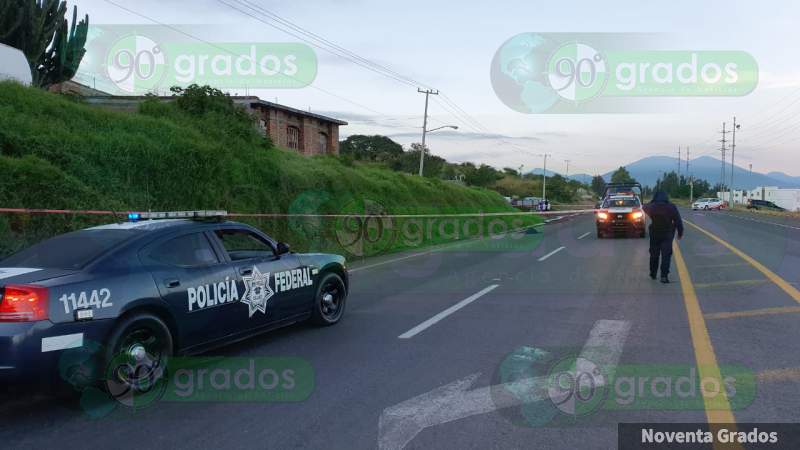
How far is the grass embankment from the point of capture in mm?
10367

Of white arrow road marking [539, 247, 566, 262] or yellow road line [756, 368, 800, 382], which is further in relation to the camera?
white arrow road marking [539, 247, 566, 262]

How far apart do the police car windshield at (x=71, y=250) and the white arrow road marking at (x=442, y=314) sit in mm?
3293

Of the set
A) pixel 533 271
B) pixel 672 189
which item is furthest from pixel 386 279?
pixel 672 189

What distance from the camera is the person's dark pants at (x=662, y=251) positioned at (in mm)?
11188

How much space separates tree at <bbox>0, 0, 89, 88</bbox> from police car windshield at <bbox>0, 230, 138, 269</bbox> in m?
21.4

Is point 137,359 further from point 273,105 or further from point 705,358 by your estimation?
point 273,105

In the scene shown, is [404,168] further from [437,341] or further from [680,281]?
[437,341]

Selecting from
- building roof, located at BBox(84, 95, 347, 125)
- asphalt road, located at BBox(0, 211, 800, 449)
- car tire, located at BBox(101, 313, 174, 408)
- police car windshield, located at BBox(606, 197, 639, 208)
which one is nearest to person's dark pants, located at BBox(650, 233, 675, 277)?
asphalt road, located at BBox(0, 211, 800, 449)

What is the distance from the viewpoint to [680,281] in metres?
11.3

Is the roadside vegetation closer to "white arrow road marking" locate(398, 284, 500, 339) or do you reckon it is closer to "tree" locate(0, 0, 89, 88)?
"tree" locate(0, 0, 89, 88)

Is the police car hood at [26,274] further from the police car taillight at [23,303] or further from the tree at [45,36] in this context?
the tree at [45,36]

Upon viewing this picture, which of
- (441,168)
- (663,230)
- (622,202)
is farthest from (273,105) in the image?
(441,168)

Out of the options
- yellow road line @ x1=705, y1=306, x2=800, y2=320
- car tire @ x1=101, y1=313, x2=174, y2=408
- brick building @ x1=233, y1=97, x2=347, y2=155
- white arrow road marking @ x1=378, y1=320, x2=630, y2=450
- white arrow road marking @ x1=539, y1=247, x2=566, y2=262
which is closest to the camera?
white arrow road marking @ x1=378, y1=320, x2=630, y2=450

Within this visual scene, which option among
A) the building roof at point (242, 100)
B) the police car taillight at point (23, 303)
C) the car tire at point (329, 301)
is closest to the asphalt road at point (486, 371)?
the car tire at point (329, 301)
